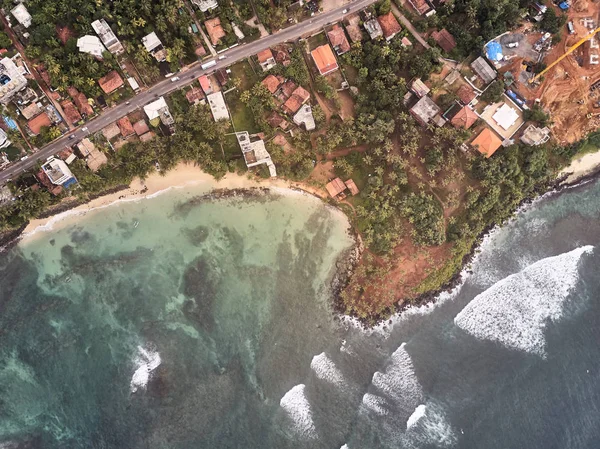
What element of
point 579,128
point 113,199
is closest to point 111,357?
point 113,199

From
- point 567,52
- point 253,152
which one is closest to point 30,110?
point 253,152

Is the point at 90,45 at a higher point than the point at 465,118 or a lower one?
higher

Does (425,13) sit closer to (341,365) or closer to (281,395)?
(341,365)

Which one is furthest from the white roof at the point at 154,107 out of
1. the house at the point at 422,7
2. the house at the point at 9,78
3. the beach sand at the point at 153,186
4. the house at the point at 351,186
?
the house at the point at 422,7

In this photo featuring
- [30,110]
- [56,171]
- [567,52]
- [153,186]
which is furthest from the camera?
[567,52]

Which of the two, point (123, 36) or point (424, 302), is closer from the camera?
point (123, 36)

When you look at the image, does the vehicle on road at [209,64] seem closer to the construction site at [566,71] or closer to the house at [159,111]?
the house at [159,111]

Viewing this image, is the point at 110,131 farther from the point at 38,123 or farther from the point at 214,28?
the point at 214,28
